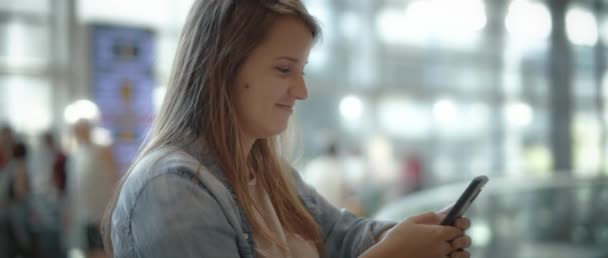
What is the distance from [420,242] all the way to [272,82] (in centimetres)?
35

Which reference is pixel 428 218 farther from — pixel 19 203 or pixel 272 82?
pixel 19 203

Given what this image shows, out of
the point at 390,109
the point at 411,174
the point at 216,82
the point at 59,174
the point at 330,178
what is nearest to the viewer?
the point at 216,82

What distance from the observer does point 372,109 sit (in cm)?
1207

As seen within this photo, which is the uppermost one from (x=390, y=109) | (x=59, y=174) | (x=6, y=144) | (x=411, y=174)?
(x=6, y=144)

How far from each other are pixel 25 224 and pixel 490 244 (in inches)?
158

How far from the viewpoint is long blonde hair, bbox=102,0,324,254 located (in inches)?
45.6

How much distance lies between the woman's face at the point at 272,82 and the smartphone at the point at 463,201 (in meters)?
0.32

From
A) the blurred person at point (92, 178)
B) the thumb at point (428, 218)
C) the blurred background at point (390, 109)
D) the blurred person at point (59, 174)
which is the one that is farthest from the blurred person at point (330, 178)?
the thumb at point (428, 218)

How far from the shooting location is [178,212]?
1.01 m

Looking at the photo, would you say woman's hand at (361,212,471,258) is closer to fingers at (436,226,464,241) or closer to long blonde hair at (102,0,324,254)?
fingers at (436,226,464,241)

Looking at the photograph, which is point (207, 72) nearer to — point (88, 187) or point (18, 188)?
point (88, 187)

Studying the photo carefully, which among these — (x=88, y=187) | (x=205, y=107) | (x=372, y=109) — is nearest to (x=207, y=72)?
(x=205, y=107)

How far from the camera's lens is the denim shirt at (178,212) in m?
1.01

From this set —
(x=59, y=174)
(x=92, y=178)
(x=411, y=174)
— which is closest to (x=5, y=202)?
(x=59, y=174)
